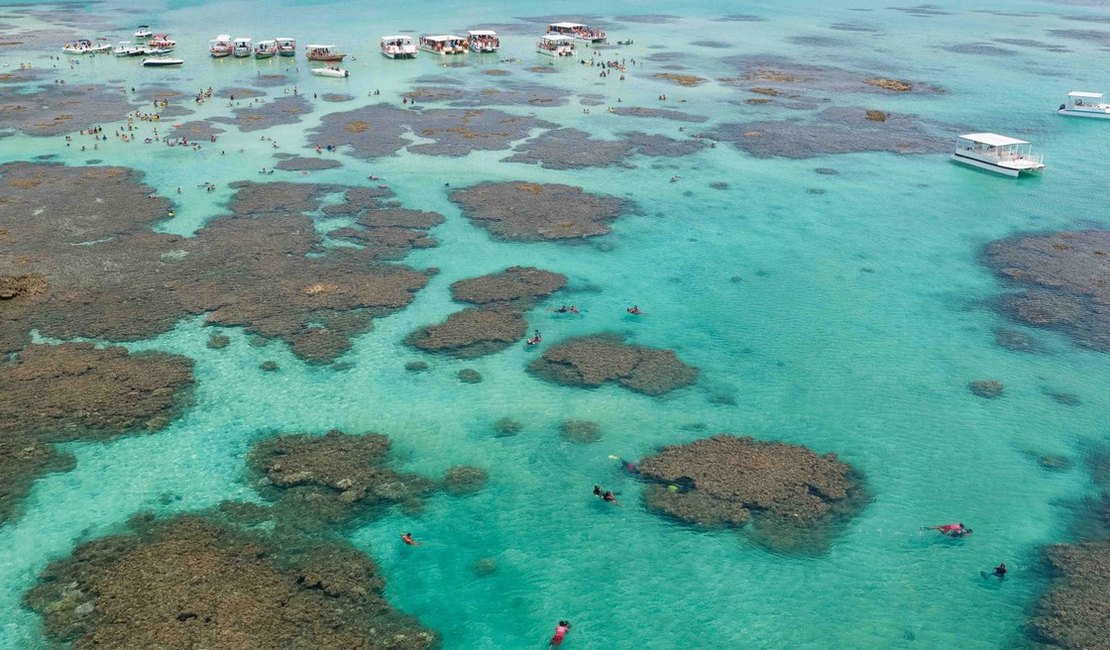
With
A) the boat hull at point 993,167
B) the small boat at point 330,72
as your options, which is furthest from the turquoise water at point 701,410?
the small boat at point 330,72

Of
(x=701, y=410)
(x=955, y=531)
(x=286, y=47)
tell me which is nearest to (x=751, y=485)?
(x=701, y=410)

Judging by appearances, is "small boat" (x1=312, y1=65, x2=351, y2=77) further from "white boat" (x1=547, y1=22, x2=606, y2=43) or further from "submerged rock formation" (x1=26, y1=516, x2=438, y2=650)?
"submerged rock formation" (x1=26, y1=516, x2=438, y2=650)

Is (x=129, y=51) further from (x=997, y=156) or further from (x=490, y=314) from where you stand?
(x=997, y=156)

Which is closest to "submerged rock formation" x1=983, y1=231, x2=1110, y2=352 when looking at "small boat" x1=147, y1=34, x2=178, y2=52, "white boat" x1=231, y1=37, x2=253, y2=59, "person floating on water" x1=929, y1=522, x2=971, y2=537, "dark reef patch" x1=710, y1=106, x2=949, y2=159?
"person floating on water" x1=929, y1=522, x2=971, y2=537

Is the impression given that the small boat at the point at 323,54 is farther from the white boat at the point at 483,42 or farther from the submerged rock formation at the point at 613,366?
the submerged rock formation at the point at 613,366

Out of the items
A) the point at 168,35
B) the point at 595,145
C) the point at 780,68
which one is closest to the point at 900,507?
the point at 595,145

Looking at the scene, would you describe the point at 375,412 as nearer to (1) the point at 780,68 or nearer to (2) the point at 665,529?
(2) the point at 665,529
